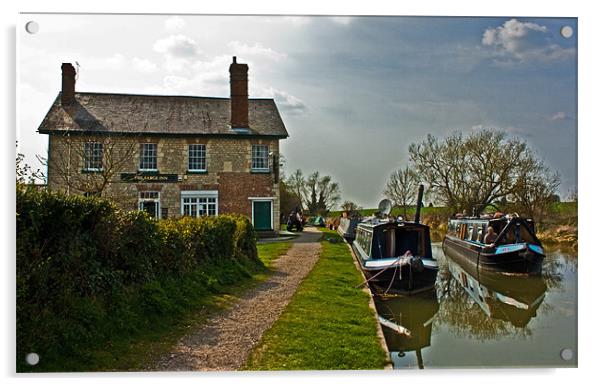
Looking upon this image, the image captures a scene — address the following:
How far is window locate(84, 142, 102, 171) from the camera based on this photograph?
11719mm

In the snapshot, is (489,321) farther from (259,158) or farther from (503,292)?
(259,158)

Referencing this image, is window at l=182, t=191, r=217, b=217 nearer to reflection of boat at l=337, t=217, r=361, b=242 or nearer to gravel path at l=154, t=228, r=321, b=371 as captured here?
reflection of boat at l=337, t=217, r=361, b=242

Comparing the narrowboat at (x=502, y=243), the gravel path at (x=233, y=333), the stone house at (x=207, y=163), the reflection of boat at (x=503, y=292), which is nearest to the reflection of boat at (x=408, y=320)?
the reflection of boat at (x=503, y=292)

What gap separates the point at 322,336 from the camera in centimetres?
555

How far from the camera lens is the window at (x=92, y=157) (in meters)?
11.7

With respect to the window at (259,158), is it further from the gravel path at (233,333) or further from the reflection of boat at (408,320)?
the reflection of boat at (408,320)

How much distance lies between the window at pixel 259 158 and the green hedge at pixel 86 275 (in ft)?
35.3

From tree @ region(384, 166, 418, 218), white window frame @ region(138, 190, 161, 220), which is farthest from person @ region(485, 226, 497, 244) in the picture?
white window frame @ region(138, 190, 161, 220)

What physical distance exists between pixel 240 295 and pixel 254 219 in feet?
34.4

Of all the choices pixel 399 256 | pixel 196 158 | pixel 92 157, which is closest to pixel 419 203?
pixel 399 256

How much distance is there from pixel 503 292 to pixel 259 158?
987cm

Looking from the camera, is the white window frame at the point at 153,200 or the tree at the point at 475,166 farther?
the white window frame at the point at 153,200

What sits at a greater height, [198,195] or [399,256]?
[198,195]
